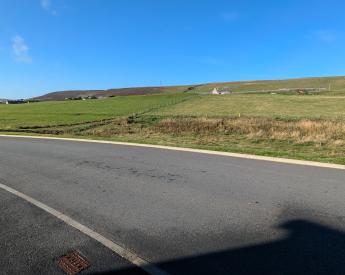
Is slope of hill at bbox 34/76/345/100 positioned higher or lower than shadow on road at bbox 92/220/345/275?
higher

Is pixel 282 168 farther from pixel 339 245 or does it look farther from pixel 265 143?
pixel 265 143

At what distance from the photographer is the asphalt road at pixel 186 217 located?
4160 millimetres

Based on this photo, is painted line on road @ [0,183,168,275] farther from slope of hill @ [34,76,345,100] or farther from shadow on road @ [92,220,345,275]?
slope of hill @ [34,76,345,100]

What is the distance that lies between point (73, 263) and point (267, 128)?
19.6 m

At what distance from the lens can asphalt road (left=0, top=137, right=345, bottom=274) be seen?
4160 millimetres

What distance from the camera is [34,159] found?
38.5 ft

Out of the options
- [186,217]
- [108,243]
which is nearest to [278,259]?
[186,217]

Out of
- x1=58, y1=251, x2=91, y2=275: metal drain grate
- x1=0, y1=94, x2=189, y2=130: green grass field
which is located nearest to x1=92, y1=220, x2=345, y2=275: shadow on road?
x1=58, y1=251, x2=91, y2=275: metal drain grate

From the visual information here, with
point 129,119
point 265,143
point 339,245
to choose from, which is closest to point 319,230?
point 339,245

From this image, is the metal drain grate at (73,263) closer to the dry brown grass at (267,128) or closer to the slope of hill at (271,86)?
the dry brown grass at (267,128)

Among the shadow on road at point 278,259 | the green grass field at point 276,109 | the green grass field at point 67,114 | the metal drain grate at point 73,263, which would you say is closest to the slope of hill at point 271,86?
the green grass field at point 276,109

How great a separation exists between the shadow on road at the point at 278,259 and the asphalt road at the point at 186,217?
0.01 metres

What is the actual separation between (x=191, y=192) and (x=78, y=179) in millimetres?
2887

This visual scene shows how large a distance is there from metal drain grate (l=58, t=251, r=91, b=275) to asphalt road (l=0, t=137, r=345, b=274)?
83 mm
